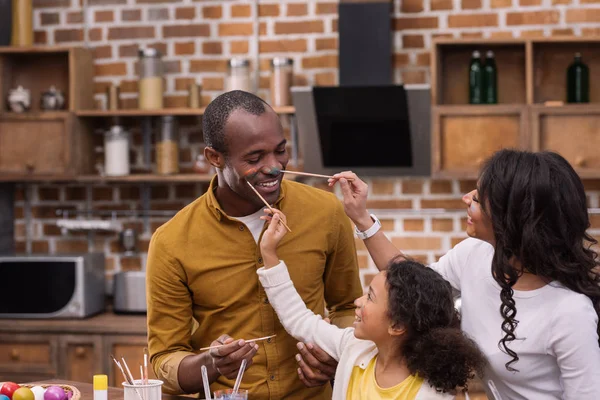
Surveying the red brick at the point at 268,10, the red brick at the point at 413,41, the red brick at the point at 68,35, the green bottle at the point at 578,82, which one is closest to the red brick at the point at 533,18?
the green bottle at the point at 578,82

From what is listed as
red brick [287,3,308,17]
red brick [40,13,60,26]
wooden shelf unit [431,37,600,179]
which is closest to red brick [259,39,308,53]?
red brick [287,3,308,17]

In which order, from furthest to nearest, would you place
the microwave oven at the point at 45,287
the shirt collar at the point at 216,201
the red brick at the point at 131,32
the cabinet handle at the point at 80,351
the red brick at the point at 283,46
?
the red brick at the point at 131,32 → the red brick at the point at 283,46 → the microwave oven at the point at 45,287 → the cabinet handle at the point at 80,351 → the shirt collar at the point at 216,201

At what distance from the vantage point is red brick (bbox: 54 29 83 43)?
4.32m

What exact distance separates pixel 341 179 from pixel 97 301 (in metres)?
2.26

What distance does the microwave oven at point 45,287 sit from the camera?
3.90 meters

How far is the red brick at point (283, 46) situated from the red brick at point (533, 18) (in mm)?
986

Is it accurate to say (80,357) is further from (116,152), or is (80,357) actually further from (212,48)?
(212,48)

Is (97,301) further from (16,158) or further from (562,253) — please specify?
(562,253)

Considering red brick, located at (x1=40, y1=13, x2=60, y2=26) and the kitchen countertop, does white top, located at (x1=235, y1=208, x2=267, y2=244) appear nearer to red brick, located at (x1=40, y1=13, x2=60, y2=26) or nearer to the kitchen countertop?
the kitchen countertop

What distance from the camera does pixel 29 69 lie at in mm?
4293

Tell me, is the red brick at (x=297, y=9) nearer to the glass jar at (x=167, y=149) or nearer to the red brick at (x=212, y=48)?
the red brick at (x=212, y=48)

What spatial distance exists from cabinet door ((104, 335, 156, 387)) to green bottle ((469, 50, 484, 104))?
1.82 m

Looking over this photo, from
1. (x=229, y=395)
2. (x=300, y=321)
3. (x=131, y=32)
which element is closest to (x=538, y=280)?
(x=300, y=321)

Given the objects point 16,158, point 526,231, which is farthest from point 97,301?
point 526,231
